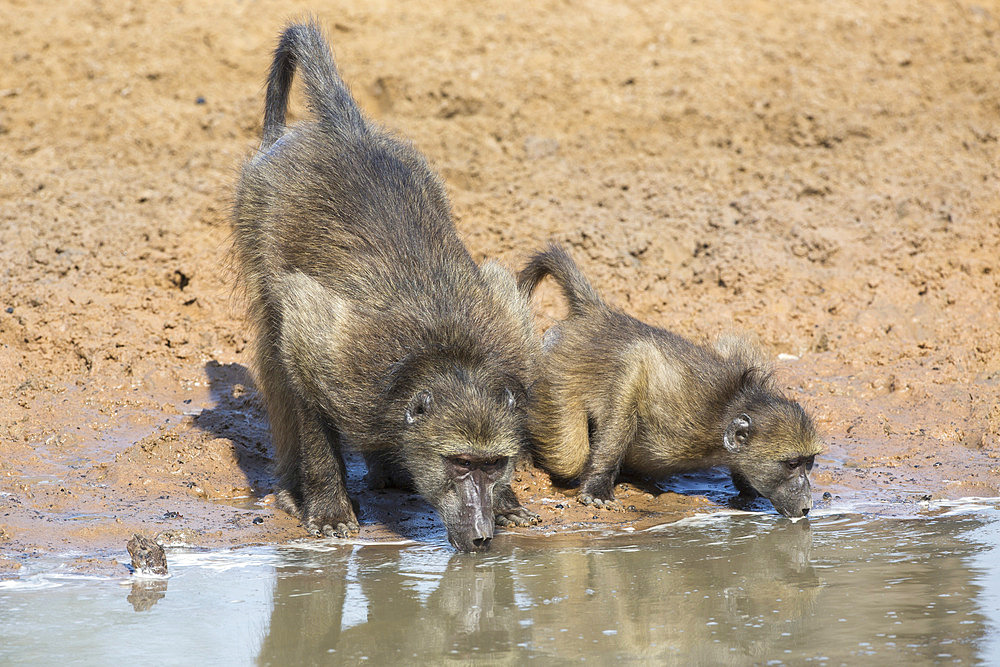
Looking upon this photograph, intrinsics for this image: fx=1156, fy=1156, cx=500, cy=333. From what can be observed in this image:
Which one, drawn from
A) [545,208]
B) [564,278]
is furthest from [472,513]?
[545,208]

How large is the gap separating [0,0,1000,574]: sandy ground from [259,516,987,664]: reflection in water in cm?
60

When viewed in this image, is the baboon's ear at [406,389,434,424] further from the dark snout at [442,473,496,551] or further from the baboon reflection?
the baboon reflection

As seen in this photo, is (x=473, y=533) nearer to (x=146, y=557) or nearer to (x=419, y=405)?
(x=419, y=405)

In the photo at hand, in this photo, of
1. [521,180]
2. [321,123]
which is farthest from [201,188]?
[321,123]

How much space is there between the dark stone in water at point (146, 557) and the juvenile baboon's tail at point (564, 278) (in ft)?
8.66

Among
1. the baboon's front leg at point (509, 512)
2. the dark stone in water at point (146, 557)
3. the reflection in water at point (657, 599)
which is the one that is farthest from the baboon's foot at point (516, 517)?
the dark stone in water at point (146, 557)

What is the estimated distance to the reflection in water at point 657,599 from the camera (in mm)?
3719

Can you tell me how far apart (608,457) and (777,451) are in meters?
0.82

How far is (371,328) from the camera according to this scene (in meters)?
4.85

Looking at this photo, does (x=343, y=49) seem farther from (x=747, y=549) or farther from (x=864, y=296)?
(x=747, y=549)

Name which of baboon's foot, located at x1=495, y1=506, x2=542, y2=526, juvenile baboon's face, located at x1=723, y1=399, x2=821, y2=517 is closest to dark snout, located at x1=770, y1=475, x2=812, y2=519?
juvenile baboon's face, located at x1=723, y1=399, x2=821, y2=517

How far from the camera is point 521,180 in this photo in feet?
29.5

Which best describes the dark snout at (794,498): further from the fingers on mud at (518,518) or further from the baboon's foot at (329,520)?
the baboon's foot at (329,520)

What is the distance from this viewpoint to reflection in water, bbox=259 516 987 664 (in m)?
3.72
